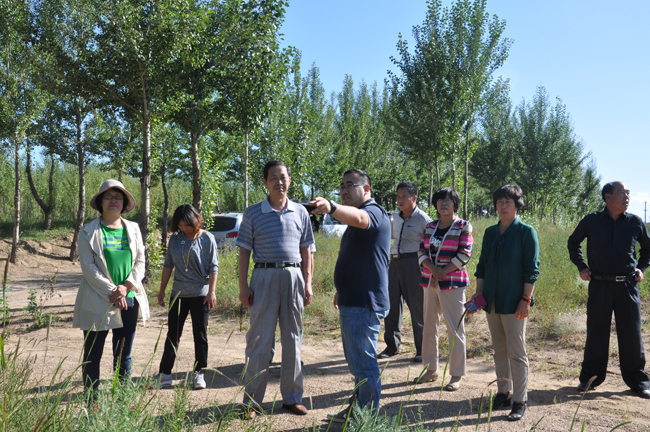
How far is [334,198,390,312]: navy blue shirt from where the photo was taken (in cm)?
362

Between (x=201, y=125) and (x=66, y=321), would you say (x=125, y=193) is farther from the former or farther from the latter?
(x=201, y=125)

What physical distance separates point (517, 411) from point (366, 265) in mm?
1894

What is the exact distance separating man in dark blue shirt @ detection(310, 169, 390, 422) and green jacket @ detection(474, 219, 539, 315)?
1143 millimetres

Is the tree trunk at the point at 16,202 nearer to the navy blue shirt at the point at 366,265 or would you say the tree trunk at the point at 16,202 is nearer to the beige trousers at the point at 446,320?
the beige trousers at the point at 446,320

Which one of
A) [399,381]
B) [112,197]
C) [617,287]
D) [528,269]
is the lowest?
[399,381]

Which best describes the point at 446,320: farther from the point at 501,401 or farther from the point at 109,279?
the point at 109,279

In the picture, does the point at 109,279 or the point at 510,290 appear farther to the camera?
the point at 510,290

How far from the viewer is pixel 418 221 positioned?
19.6 ft

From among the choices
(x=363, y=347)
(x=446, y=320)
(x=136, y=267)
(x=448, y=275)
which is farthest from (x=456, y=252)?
(x=136, y=267)

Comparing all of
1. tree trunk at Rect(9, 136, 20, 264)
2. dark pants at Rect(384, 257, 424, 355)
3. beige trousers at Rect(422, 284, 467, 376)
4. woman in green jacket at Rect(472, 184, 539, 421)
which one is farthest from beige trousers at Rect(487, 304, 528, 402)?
tree trunk at Rect(9, 136, 20, 264)

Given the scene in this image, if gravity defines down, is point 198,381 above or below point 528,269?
below

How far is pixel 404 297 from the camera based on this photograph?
20.1ft

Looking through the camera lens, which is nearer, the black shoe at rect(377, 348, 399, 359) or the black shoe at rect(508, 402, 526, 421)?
the black shoe at rect(508, 402, 526, 421)

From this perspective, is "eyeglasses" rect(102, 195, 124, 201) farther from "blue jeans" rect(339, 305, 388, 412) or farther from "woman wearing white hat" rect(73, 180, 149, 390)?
"blue jeans" rect(339, 305, 388, 412)
